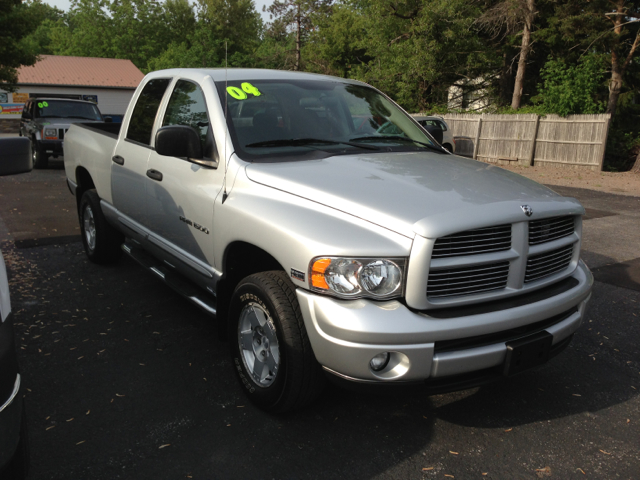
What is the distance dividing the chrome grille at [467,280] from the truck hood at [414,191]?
0.72 feet

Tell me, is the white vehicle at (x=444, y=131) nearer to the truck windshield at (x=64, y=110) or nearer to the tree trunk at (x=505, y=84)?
the truck windshield at (x=64, y=110)

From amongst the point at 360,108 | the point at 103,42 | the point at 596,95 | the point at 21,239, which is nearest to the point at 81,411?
the point at 360,108

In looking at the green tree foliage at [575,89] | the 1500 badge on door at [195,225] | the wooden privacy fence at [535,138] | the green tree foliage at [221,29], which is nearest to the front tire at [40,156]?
the 1500 badge on door at [195,225]

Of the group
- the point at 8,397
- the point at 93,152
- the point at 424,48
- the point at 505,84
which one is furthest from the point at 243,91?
the point at 505,84

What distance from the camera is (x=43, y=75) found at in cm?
4684

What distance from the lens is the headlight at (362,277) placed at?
2590 millimetres

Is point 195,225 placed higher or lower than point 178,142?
lower

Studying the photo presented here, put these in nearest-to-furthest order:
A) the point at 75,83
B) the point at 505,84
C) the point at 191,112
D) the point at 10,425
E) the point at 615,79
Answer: the point at 10,425 → the point at 191,112 → the point at 615,79 → the point at 505,84 → the point at 75,83

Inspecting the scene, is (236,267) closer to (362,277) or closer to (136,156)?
(362,277)

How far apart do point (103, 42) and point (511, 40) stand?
58.1 metres

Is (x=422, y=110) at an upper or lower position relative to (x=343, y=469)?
upper

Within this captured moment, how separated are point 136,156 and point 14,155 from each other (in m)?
2.11

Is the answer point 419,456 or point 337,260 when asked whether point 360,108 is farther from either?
point 419,456

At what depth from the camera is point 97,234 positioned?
5.68 m
